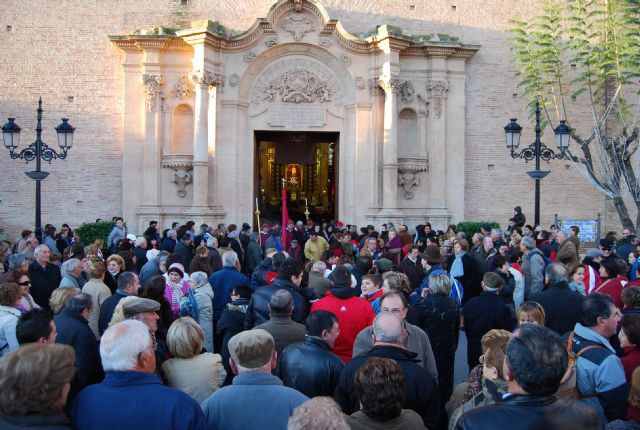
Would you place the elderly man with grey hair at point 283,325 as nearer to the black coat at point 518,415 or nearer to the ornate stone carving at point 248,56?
the black coat at point 518,415

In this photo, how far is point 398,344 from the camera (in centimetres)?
455

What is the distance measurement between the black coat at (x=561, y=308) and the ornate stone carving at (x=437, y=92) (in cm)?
1477

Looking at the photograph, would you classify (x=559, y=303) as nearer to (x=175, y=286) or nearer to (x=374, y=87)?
(x=175, y=286)

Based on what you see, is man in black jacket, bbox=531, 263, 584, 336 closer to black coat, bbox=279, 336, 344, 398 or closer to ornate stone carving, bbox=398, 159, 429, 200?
black coat, bbox=279, 336, 344, 398

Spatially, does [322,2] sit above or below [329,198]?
above

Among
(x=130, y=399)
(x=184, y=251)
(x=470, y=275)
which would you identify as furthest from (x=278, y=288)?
(x=184, y=251)

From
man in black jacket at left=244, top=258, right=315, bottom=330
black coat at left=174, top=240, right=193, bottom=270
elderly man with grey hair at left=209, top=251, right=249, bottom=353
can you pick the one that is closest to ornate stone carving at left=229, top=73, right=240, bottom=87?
black coat at left=174, top=240, right=193, bottom=270

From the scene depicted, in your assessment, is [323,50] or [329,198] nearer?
[323,50]

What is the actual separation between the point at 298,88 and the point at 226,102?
2379 millimetres

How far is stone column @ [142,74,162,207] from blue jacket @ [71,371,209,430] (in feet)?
57.8

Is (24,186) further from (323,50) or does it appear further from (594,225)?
(594,225)

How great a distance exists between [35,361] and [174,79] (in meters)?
18.6

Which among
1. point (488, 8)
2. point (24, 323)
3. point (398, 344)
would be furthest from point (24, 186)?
point (398, 344)

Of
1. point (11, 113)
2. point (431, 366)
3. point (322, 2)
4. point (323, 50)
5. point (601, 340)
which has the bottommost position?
point (431, 366)
